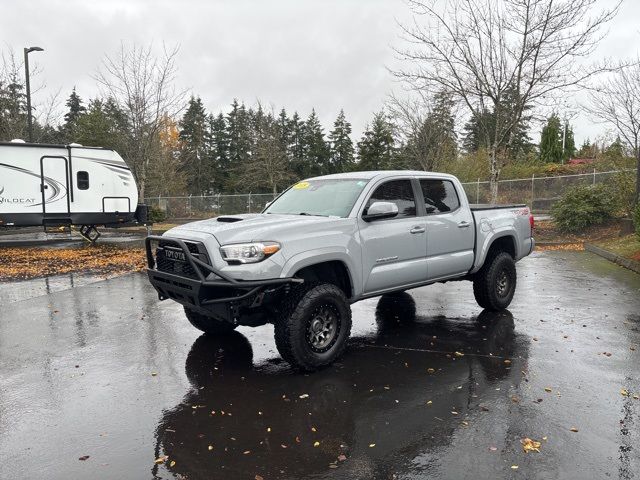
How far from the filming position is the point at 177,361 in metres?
5.25

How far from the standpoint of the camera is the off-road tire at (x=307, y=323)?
464 cm

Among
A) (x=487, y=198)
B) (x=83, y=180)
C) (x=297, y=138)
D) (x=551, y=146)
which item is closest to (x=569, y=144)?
(x=551, y=146)

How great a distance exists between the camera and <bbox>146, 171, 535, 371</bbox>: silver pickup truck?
15.0 feet

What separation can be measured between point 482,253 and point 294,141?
170 ft

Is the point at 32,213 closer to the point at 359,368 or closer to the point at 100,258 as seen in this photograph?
the point at 100,258

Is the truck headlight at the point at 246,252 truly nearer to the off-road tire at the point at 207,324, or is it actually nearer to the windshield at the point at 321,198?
the windshield at the point at 321,198

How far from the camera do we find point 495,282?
277 inches

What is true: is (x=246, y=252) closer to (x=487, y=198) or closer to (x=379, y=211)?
(x=379, y=211)

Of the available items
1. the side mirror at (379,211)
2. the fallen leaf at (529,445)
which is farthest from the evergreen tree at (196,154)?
the fallen leaf at (529,445)

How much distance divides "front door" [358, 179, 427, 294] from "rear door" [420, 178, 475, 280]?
18 centimetres

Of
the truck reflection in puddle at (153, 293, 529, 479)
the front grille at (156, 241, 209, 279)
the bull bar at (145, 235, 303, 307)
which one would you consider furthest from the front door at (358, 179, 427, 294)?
the front grille at (156, 241, 209, 279)

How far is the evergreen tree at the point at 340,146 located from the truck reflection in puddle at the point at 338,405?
4928cm

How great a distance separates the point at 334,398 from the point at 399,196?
2.66 metres

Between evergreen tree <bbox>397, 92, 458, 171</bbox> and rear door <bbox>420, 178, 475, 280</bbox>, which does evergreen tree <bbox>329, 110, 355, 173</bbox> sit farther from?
rear door <bbox>420, 178, 475, 280</bbox>
